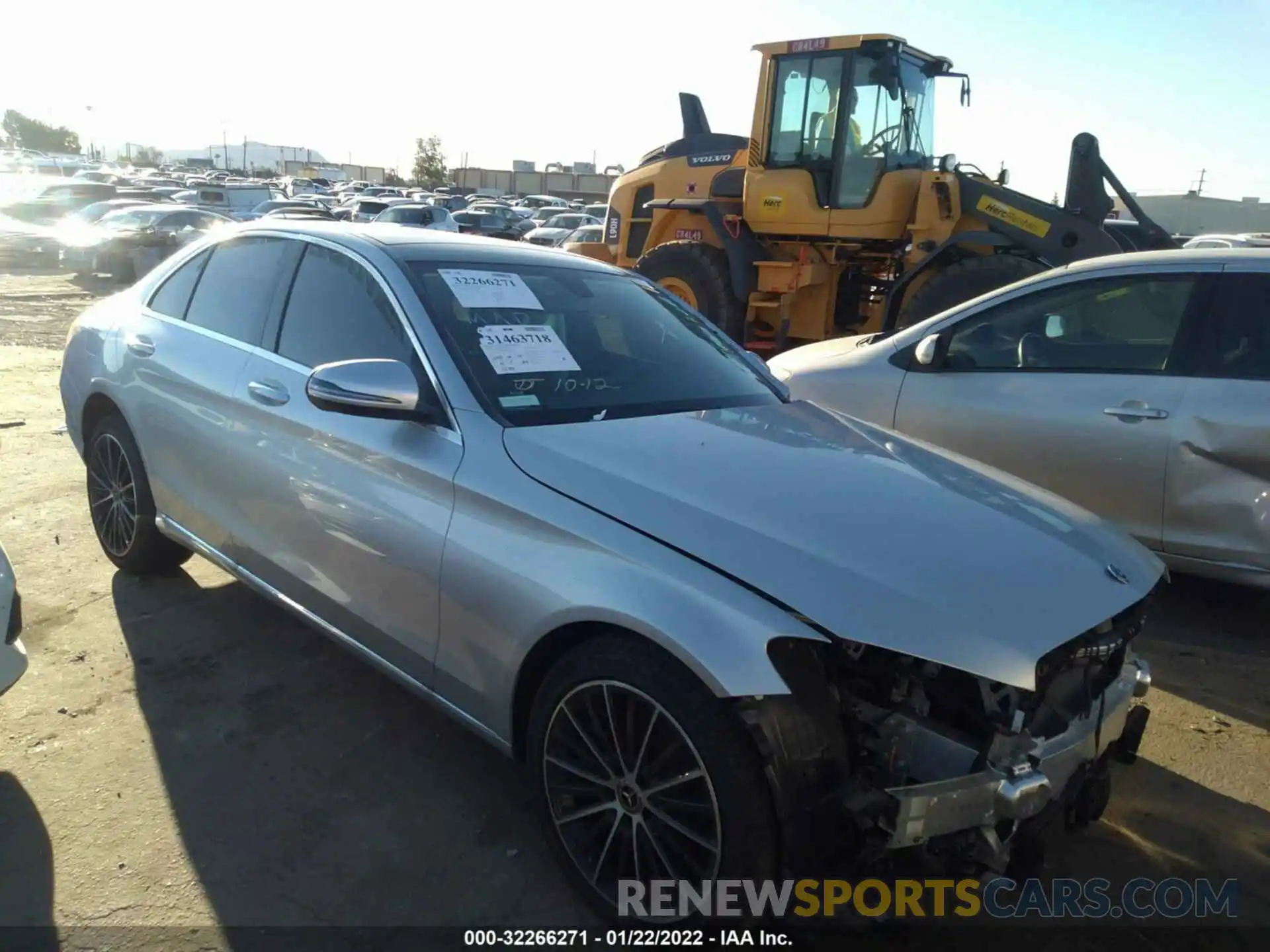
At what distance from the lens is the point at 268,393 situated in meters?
3.36

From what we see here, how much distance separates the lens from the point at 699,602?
2129 millimetres

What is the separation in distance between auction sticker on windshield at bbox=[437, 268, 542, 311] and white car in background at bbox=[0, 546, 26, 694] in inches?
64.9

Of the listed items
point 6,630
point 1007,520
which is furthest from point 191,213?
point 1007,520

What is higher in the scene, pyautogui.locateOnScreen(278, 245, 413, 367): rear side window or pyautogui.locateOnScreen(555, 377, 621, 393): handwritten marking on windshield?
pyautogui.locateOnScreen(278, 245, 413, 367): rear side window

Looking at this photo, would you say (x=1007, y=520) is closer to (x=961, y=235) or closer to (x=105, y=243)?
(x=961, y=235)

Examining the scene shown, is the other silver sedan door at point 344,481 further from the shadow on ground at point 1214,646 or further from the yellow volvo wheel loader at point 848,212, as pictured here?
the yellow volvo wheel loader at point 848,212

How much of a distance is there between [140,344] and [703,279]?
6.12 metres

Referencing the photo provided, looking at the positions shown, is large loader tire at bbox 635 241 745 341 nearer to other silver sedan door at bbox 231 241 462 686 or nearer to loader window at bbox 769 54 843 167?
loader window at bbox 769 54 843 167

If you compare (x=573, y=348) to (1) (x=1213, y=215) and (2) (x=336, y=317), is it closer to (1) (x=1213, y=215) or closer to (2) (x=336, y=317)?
(2) (x=336, y=317)

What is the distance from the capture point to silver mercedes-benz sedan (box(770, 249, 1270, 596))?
13.2 feet

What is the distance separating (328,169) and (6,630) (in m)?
88.3

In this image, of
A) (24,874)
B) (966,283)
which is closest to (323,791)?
(24,874)

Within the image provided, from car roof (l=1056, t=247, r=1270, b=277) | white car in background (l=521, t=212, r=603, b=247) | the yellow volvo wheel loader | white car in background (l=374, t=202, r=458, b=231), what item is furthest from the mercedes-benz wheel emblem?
white car in background (l=521, t=212, r=603, b=247)

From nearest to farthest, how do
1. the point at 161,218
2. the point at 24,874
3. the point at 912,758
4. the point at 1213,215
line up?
the point at 912,758, the point at 24,874, the point at 161,218, the point at 1213,215
